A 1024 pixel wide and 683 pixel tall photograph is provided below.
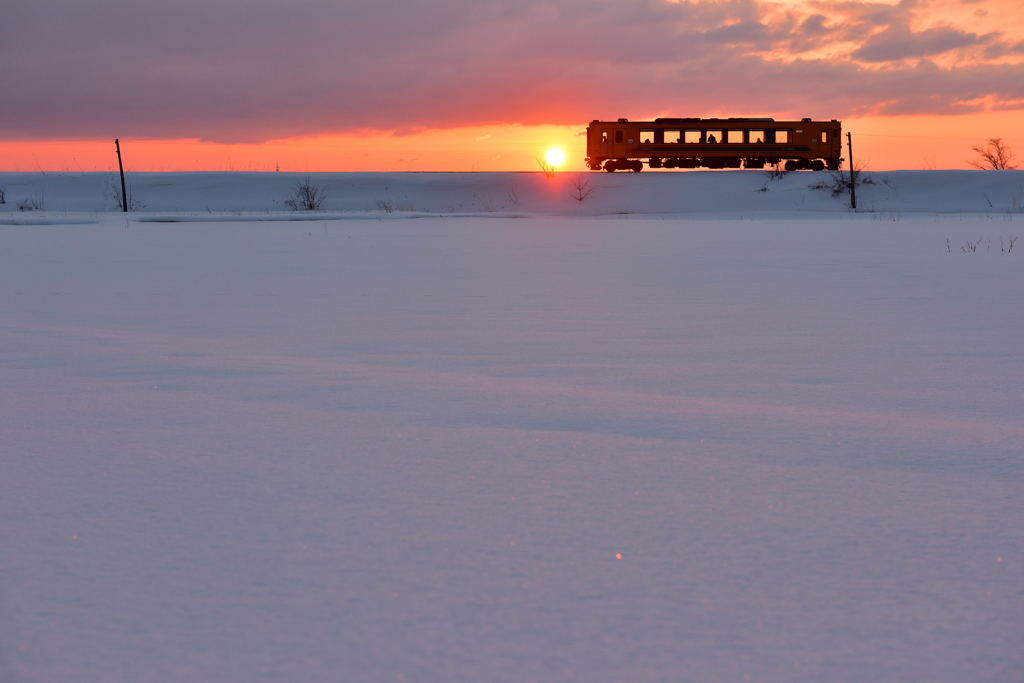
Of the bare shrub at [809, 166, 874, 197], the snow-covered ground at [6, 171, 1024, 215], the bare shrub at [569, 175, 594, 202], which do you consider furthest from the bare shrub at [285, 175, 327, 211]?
the bare shrub at [809, 166, 874, 197]

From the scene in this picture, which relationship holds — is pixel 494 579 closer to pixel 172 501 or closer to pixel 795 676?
pixel 795 676

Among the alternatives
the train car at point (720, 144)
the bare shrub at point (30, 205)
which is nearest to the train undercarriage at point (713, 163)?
the train car at point (720, 144)

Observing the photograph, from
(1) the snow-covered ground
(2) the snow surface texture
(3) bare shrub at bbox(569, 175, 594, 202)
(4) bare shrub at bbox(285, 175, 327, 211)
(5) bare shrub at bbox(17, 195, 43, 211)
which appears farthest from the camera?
(3) bare shrub at bbox(569, 175, 594, 202)

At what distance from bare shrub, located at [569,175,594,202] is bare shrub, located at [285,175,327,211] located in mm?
10077

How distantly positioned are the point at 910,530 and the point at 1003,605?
1.41 ft

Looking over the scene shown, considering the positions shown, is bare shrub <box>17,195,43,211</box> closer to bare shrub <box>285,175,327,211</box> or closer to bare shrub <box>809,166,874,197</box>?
bare shrub <box>285,175,327,211</box>

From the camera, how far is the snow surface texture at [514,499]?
1.82 m

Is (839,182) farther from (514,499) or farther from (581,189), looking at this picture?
(514,499)

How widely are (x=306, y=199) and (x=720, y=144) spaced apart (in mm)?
16719

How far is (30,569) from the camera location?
2.19 m

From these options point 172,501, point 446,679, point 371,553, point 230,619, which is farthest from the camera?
point 172,501

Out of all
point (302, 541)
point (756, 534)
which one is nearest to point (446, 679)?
point (302, 541)

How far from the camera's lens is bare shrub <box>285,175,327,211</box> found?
130ft

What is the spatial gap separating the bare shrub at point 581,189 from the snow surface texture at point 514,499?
3523 cm
